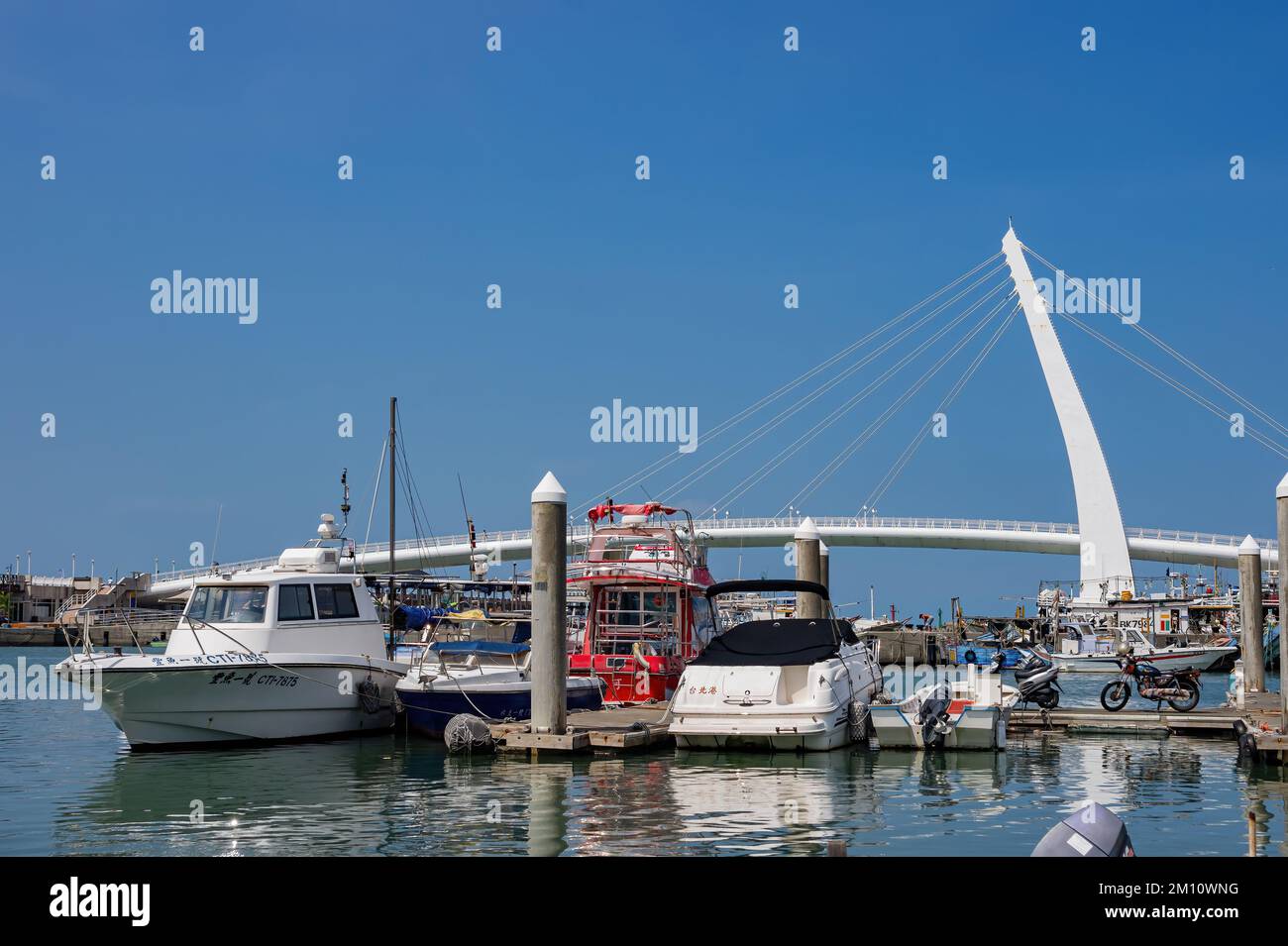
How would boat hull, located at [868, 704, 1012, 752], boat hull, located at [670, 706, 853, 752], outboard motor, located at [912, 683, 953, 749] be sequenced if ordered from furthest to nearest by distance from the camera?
outboard motor, located at [912, 683, 953, 749]
boat hull, located at [868, 704, 1012, 752]
boat hull, located at [670, 706, 853, 752]

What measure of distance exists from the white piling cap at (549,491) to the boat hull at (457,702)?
4378mm

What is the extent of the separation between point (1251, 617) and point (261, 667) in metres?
18.3

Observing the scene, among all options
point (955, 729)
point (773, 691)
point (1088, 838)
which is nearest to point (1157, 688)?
point (955, 729)

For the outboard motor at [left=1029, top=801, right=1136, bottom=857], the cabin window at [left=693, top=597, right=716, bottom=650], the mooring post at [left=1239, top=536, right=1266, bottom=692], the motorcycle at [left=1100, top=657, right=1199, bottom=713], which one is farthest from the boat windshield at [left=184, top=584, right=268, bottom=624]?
the mooring post at [left=1239, top=536, right=1266, bottom=692]

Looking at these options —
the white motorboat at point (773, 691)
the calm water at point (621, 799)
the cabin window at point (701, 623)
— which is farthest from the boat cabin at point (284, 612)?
the white motorboat at point (773, 691)

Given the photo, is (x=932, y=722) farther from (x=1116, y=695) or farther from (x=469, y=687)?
(x=469, y=687)

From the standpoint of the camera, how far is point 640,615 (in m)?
22.8

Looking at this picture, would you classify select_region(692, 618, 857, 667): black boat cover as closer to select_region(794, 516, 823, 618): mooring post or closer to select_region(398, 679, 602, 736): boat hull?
select_region(398, 679, 602, 736): boat hull

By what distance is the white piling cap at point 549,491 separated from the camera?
55.9 feet

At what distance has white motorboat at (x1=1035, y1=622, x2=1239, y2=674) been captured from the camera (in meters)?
45.6

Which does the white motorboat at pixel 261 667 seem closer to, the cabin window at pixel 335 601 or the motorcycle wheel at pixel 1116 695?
the cabin window at pixel 335 601
